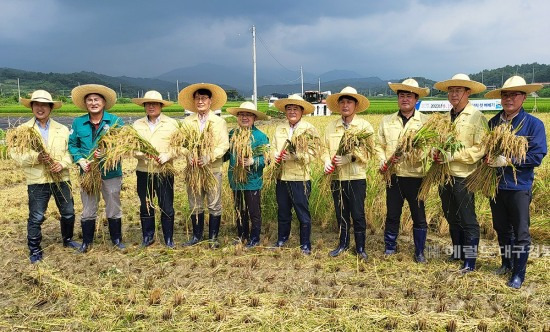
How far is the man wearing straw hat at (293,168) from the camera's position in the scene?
177 inches

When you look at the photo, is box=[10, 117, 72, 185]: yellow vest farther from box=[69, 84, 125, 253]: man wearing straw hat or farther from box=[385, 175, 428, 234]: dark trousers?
box=[385, 175, 428, 234]: dark trousers

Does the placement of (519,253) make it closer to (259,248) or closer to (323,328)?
(323,328)

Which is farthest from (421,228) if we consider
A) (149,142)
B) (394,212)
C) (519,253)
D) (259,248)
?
(149,142)

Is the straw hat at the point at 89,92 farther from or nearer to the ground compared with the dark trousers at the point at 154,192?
farther from the ground

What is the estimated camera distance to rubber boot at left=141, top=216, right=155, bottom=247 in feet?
16.2

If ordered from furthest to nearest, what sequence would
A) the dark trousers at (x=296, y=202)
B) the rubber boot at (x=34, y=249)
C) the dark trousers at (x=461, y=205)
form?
the dark trousers at (x=296, y=202) < the rubber boot at (x=34, y=249) < the dark trousers at (x=461, y=205)

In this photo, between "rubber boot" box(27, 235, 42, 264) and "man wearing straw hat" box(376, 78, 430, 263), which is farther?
"rubber boot" box(27, 235, 42, 264)

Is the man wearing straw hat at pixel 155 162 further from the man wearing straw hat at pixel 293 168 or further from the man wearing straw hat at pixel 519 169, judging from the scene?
the man wearing straw hat at pixel 519 169

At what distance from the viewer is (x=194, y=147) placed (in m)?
4.43

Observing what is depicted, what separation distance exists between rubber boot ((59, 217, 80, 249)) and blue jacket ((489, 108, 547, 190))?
15.0 ft

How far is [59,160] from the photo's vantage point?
14.8 feet

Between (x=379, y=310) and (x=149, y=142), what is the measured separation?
286 cm

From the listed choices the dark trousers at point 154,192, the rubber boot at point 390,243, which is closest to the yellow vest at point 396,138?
the rubber boot at point 390,243

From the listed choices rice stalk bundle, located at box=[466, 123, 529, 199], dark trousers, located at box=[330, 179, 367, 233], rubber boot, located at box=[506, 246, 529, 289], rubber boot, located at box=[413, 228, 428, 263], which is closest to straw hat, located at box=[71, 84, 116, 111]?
dark trousers, located at box=[330, 179, 367, 233]
